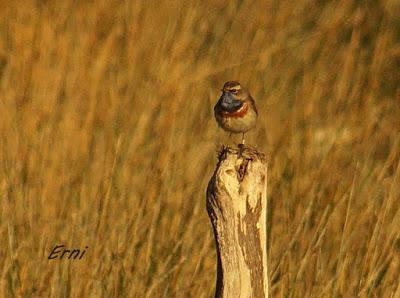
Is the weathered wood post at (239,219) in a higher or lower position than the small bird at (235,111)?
lower

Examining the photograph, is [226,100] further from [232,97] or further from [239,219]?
[239,219]

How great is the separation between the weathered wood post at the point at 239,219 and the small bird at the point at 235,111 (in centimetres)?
82

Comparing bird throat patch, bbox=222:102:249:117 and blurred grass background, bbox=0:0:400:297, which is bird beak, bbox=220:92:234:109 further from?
blurred grass background, bbox=0:0:400:297

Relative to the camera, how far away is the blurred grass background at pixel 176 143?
5.27m

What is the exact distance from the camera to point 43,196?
5496 mm

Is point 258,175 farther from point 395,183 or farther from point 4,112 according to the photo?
point 4,112

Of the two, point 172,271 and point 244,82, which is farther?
point 244,82

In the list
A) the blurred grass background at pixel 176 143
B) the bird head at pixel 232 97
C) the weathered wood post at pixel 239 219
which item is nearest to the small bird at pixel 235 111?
the bird head at pixel 232 97

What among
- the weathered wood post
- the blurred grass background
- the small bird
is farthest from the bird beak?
the weathered wood post

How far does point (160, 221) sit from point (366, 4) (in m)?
3.08

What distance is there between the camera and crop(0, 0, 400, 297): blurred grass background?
5.27m

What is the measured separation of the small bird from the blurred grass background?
2.29 feet

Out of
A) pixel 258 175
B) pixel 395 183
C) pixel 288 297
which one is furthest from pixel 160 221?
pixel 258 175

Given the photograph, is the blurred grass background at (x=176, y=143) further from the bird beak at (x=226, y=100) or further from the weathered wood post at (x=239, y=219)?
the weathered wood post at (x=239, y=219)
